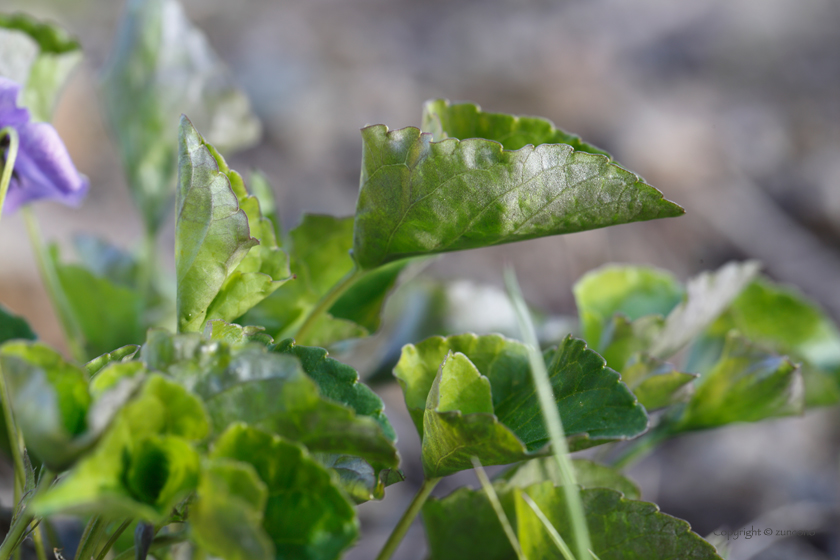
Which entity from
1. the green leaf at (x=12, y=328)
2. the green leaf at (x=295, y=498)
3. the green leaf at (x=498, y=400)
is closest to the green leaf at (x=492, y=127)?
the green leaf at (x=498, y=400)

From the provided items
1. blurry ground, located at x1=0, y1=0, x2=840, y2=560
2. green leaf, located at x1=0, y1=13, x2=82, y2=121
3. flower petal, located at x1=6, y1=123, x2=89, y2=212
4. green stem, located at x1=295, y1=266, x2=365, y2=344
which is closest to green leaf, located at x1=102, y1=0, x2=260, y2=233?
green leaf, located at x1=0, y1=13, x2=82, y2=121

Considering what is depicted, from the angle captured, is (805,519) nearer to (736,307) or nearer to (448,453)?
(736,307)

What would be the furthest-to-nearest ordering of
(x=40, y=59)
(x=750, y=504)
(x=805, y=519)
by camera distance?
1. (x=750, y=504)
2. (x=805, y=519)
3. (x=40, y=59)

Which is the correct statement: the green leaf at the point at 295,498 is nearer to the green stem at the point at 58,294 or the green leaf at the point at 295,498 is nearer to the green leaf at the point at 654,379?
the green leaf at the point at 654,379

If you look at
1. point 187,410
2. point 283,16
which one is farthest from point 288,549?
point 283,16

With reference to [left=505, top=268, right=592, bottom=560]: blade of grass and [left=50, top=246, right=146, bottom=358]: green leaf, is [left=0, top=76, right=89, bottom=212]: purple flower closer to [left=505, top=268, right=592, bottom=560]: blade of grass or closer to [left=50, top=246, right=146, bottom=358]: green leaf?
[left=50, top=246, right=146, bottom=358]: green leaf

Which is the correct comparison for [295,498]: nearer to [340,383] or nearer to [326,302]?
Result: [340,383]
